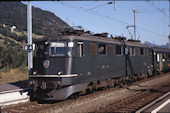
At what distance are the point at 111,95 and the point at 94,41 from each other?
10.7ft

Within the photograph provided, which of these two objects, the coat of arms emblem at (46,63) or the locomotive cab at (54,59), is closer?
the locomotive cab at (54,59)

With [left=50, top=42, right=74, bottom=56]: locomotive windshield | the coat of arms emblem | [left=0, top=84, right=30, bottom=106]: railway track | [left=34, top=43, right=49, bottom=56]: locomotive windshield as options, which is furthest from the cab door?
[left=0, top=84, right=30, bottom=106]: railway track

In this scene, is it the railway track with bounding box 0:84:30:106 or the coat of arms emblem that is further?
the coat of arms emblem

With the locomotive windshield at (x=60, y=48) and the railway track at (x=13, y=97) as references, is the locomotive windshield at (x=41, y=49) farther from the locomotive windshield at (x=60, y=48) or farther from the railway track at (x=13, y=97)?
the railway track at (x=13, y=97)

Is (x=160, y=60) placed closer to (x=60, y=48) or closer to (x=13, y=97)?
(x=60, y=48)

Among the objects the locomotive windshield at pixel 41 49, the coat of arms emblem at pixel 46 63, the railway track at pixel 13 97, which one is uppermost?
the locomotive windshield at pixel 41 49

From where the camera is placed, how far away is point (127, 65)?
15445mm

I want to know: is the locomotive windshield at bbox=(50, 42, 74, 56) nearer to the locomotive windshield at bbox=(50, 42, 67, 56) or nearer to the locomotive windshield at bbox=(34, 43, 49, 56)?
the locomotive windshield at bbox=(50, 42, 67, 56)

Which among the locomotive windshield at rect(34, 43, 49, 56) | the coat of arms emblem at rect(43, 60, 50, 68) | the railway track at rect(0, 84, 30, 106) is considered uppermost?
the locomotive windshield at rect(34, 43, 49, 56)

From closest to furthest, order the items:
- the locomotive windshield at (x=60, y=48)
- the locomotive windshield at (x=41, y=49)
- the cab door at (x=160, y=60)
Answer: the locomotive windshield at (x=60, y=48) → the locomotive windshield at (x=41, y=49) → the cab door at (x=160, y=60)

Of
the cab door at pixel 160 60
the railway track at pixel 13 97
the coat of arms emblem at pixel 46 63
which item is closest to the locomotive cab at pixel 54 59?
the coat of arms emblem at pixel 46 63

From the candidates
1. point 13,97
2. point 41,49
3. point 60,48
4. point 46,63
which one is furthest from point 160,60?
point 13,97

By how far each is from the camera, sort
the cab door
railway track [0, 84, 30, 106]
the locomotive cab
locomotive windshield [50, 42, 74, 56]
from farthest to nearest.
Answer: the cab door
locomotive windshield [50, 42, 74, 56]
the locomotive cab
railway track [0, 84, 30, 106]

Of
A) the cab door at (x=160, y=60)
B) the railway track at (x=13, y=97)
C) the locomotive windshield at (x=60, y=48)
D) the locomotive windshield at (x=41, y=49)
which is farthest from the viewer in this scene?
the cab door at (x=160, y=60)
